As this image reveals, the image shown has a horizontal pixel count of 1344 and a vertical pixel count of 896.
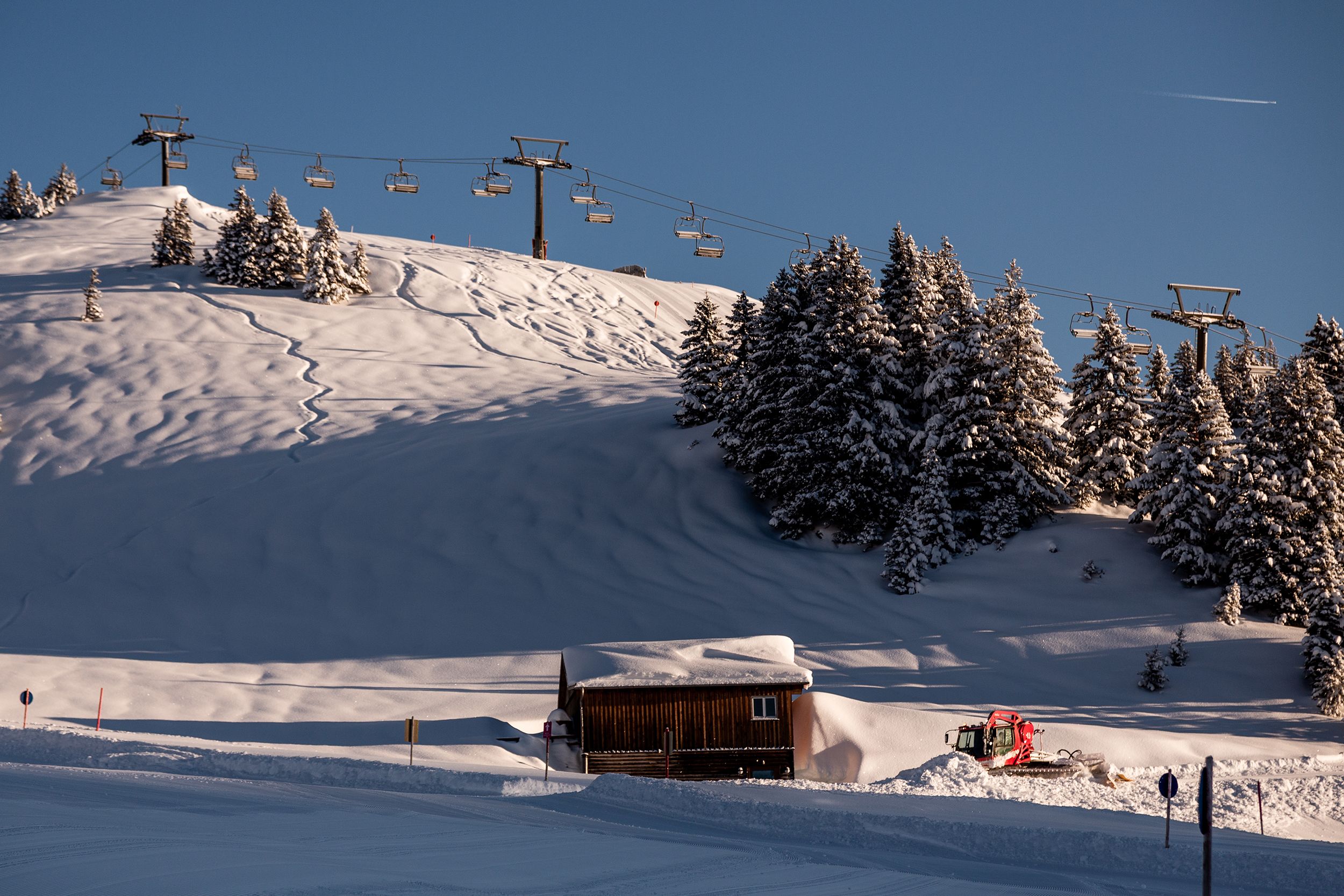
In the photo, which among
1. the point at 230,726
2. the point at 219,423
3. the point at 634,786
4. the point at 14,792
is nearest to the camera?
the point at 14,792

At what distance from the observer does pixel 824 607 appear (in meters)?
36.0

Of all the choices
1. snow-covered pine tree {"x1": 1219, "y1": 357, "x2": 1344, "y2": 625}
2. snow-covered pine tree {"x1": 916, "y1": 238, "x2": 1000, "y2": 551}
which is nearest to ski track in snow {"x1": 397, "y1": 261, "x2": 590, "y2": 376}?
snow-covered pine tree {"x1": 916, "y1": 238, "x2": 1000, "y2": 551}

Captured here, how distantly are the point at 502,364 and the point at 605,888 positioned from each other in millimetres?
55345

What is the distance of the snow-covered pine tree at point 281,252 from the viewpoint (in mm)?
74500

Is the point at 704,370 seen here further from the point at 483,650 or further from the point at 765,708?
the point at 765,708

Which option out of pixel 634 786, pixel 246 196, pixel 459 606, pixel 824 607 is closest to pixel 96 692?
pixel 459 606

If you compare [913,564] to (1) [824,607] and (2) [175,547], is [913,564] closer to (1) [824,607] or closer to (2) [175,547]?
(1) [824,607]

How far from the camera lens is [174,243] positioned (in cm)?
7938

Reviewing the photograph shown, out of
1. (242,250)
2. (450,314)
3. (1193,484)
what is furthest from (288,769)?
(242,250)

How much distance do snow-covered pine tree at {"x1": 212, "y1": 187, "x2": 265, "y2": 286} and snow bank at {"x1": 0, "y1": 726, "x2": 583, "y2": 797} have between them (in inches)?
2258

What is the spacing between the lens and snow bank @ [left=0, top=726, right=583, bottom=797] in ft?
63.8

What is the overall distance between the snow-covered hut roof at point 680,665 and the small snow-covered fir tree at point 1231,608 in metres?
13.8

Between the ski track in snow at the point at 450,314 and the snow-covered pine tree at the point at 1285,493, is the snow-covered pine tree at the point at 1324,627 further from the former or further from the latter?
the ski track in snow at the point at 450,314

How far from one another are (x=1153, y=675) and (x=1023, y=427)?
10825 millimetres
